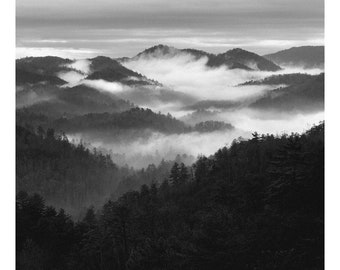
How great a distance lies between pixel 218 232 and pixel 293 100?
9941 cm

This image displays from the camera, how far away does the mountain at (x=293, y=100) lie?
4474 inches

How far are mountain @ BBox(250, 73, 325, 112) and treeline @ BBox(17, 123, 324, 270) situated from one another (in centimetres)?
5903

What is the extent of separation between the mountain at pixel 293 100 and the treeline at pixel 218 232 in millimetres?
59027

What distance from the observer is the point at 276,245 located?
101ft

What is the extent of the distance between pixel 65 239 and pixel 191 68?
33.4 metres

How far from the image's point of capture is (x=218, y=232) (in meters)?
31.3

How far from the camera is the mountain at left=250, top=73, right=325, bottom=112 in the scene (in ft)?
373

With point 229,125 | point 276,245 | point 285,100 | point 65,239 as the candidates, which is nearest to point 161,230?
point 65,239
